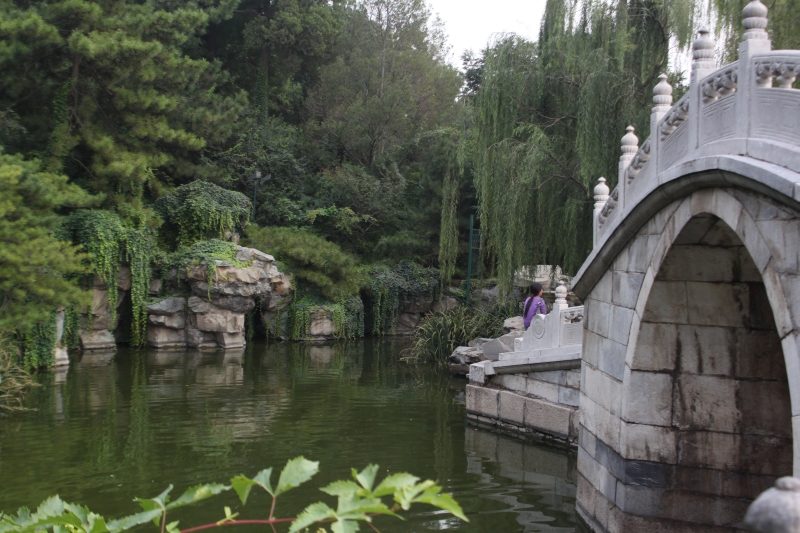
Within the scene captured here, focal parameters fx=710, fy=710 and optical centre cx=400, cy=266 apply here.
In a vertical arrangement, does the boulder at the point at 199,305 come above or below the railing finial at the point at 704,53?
below

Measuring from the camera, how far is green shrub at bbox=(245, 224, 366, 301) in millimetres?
19078

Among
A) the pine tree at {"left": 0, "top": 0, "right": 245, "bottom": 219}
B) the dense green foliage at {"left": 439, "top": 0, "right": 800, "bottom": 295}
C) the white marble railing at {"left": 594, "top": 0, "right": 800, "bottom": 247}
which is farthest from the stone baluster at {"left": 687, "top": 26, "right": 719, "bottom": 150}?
the pine tree at {"left": 0, "top": 0, "right": 245, "bottom": 219}

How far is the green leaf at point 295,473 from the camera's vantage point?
1664mm

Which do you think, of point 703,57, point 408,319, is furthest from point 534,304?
point 408,319

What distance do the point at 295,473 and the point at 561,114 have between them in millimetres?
12028

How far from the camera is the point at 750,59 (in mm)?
4051

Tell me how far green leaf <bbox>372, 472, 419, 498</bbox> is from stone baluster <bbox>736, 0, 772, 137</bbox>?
3349mm

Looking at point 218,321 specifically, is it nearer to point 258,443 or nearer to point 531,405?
point 258,443

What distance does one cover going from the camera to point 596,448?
245 inches

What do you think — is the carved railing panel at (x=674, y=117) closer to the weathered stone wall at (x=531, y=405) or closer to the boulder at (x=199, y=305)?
the weathered stone wall at (x=531, y=405)

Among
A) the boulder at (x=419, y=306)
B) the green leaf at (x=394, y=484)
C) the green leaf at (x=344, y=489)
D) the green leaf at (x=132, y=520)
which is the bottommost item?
the boulder at (x=419, y=306)

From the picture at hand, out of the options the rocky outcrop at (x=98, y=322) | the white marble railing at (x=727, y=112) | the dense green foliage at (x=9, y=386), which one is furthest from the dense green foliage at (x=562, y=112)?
the rocky outcrop at (x=98, y=322)

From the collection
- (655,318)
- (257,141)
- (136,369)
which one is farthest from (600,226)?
(257,141)

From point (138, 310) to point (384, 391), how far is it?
25.0 feet
